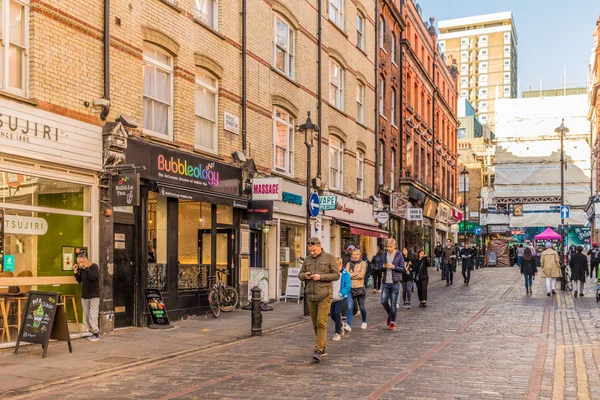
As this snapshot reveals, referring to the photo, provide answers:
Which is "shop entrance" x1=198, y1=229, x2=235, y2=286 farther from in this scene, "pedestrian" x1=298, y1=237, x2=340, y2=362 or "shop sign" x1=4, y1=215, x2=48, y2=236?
"pedestrian" x1=298, y1=237, x2=340, y2=362

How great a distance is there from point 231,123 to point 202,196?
9.64 feet

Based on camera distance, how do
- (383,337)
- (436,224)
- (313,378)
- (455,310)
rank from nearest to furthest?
(313,378)
(383,337)
(455,310)
(436,224)

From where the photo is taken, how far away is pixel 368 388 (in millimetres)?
8453

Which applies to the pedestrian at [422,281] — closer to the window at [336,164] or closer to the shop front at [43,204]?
the window at [336,164]


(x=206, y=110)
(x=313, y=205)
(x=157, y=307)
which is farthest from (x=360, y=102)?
(x=157, y=307)

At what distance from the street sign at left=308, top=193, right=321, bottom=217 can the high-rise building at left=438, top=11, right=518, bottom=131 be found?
14562cm

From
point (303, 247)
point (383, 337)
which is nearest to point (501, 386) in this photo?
point (383, 337)

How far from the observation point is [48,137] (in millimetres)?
12688

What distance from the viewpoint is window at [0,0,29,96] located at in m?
12.1

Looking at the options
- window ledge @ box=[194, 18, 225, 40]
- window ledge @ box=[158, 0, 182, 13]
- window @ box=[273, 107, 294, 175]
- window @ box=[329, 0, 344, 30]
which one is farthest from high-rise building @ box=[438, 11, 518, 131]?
window ledge @ box=[158, 0, 182, 13]

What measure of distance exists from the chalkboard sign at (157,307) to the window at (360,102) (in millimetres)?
17311

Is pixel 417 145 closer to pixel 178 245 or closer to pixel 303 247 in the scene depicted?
pixel 303 247

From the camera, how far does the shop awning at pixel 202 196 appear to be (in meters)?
15.5

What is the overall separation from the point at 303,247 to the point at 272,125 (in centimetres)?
473
